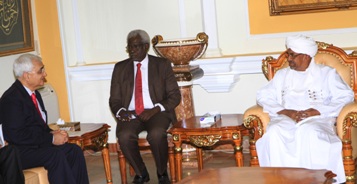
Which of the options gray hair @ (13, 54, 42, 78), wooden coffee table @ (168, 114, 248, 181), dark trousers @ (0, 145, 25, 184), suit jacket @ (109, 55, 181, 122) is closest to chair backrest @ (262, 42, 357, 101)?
wooden coffee table @ (168, 114, 248, 181)

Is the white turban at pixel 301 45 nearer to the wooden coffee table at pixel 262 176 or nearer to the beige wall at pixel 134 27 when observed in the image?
the beige wall at pixel 134 27

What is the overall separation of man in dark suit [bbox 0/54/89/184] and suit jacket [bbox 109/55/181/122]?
0.92 m

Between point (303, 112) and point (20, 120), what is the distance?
2.25m

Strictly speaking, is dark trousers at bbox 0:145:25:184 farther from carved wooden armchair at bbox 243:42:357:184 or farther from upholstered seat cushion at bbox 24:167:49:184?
carved wooden armchair at bbox 243:42:357:184

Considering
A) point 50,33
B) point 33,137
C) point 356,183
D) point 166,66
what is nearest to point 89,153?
point 50,33

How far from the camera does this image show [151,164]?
7.09 meters

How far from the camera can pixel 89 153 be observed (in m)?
7.91

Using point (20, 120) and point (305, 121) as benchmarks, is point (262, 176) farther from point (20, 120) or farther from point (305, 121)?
point (20, 120)

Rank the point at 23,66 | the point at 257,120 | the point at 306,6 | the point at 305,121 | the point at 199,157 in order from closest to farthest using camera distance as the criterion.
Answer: the point at 23,66 < the point at 305,121 < the point at 257,120 < the point at 199,157 < the point at 306,6

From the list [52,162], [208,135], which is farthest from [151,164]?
[52,162]

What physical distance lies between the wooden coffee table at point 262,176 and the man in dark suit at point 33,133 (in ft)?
4.25

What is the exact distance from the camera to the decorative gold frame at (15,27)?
684 centimetres

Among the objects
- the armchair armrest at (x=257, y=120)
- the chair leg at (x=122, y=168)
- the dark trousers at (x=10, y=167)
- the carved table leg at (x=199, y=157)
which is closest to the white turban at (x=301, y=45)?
the armchair armrest at (x=257, y=120)

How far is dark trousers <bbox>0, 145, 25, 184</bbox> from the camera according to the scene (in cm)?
494
